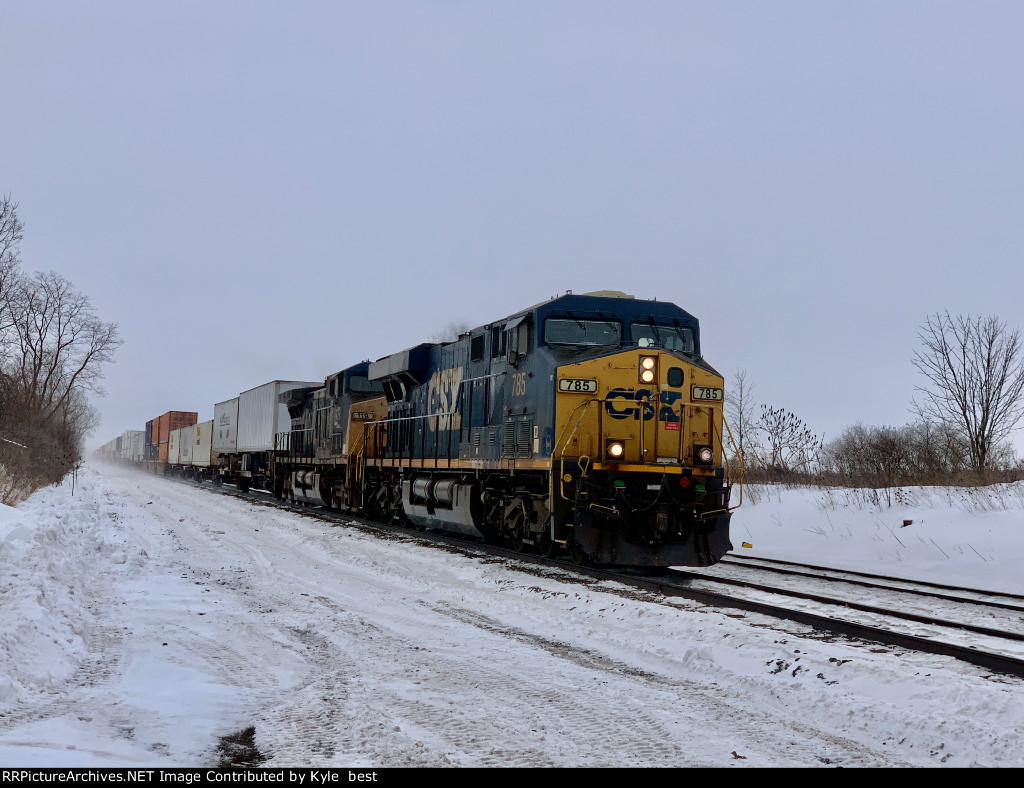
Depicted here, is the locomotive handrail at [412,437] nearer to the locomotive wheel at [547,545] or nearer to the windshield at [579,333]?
the locomotive wheel at [547,545]

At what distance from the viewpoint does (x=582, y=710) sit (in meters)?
4.85

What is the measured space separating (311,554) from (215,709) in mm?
8677

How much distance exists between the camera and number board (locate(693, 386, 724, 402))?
11.4 metres

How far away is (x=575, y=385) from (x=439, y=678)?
5.97 m

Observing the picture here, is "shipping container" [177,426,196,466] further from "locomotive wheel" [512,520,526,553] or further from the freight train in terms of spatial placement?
"locomotive wheel" [512,520,526,553]

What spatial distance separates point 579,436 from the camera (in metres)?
11.0

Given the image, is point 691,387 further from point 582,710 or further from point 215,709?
point 215,709

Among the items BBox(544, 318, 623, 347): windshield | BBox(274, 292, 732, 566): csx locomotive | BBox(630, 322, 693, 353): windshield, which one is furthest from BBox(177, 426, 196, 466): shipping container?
BBox(630, 322, 693, 353): windshield

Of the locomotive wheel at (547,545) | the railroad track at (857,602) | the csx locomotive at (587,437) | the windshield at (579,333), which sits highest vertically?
the windshield at (579,333)

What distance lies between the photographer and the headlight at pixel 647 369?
11.2 meters

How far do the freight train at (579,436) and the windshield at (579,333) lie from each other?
0.7 inches

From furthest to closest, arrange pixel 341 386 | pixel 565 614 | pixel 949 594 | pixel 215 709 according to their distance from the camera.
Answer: pixel 341 386 → pixel 949 594 → pixel 565 614 → pixel 215 709

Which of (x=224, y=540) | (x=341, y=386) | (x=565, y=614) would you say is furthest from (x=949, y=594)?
(x=341, y=386)

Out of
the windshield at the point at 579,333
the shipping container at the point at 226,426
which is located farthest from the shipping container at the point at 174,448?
the windshield at the point at 579,333
